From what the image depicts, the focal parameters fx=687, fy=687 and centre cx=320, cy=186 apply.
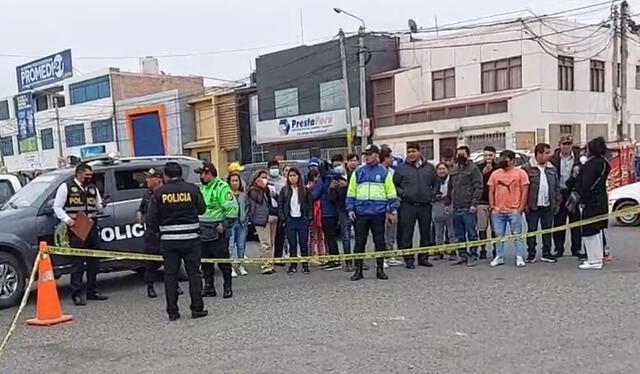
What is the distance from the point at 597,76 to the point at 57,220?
98.1ft

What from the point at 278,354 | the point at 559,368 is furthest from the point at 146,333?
the point at 559,368

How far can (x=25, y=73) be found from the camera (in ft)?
200

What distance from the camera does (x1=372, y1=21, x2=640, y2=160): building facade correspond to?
1168 inches

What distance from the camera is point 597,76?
108ft

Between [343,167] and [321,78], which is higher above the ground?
[321,78]

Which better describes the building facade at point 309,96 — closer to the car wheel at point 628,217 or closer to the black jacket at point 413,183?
the car wheel at point 628,217

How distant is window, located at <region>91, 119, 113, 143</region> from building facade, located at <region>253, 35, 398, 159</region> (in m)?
15.0

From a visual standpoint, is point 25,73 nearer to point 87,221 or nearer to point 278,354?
point 87,221

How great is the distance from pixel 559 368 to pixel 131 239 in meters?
6.19

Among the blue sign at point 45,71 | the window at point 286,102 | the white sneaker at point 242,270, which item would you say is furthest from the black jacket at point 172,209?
the blue sign at point 45,71

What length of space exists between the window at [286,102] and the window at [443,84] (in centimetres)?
779

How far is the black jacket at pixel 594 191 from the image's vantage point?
9.20 m

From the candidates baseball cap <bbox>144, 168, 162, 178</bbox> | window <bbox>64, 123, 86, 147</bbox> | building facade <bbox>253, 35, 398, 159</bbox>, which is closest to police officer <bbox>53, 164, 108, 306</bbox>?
baseball cap <bbox>144, 168, 162, 178</bbox>

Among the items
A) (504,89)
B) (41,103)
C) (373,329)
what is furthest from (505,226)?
(41,103)
